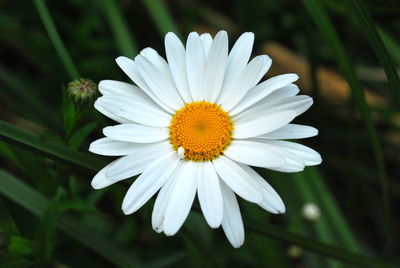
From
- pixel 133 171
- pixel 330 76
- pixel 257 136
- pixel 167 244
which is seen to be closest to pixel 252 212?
pixel 167 244

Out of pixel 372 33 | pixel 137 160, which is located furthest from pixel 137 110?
pixel 372 33

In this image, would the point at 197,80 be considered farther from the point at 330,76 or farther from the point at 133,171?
the point at 330,76

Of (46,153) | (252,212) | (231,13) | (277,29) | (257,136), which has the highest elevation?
(231,13)

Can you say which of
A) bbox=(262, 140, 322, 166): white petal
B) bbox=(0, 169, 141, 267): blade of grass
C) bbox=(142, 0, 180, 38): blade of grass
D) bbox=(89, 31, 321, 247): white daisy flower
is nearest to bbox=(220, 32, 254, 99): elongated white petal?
bbox=(89, 31, 321, 247): white daisy flower

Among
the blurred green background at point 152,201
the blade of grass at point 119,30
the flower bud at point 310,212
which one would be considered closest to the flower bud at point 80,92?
the blurred green background at point 152,201

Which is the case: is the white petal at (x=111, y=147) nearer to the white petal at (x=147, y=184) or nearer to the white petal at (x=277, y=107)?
the white petal at (x=147, y=184)

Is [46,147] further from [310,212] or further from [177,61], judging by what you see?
[310,212]

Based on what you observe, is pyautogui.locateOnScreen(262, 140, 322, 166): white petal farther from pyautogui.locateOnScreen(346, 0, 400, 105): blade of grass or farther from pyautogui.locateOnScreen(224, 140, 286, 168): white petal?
pyautogui.locateOnScreen(346, 0, 400, 105): blade of grass
